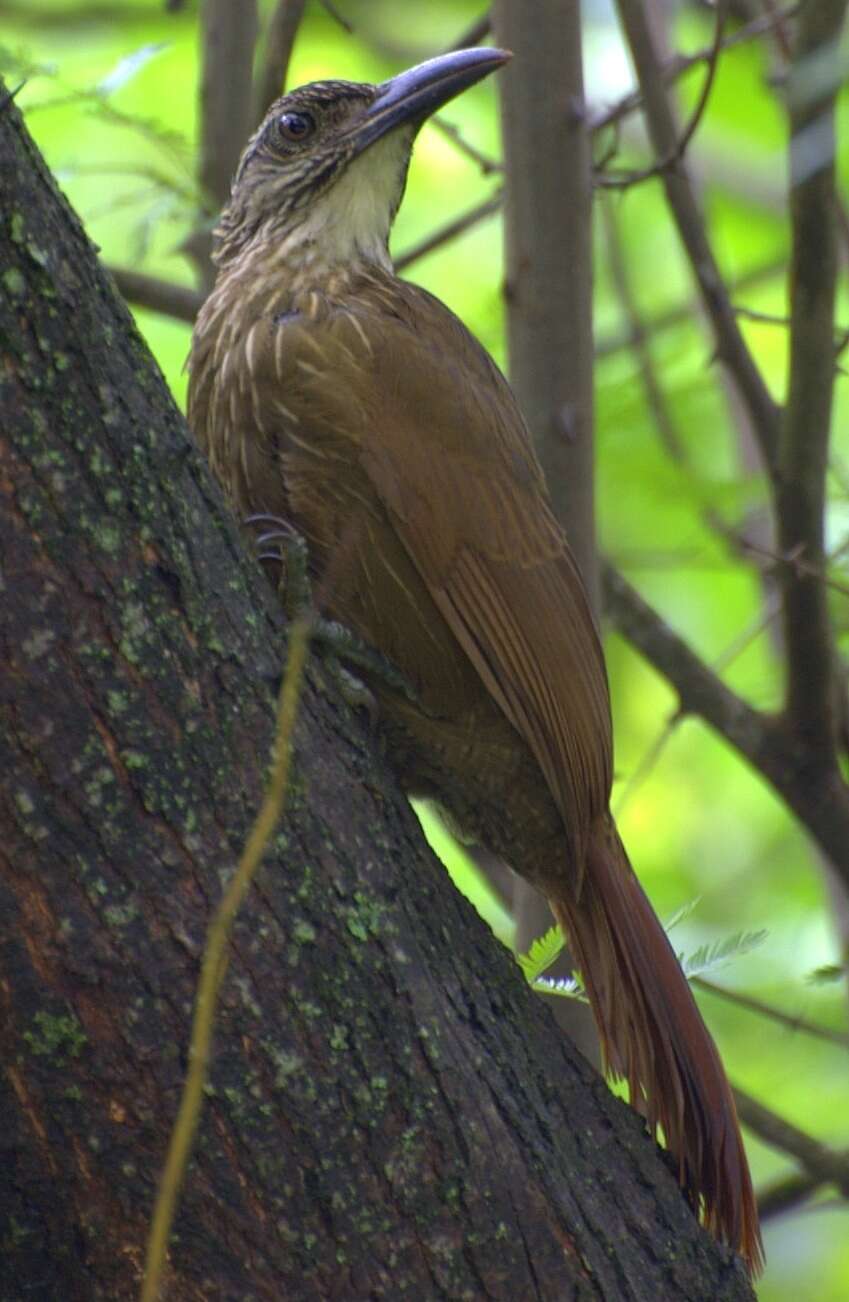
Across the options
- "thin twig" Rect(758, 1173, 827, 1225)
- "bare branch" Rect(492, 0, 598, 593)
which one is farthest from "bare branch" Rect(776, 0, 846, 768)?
"thin twig" Rect(758, 1173, 827, 1225)

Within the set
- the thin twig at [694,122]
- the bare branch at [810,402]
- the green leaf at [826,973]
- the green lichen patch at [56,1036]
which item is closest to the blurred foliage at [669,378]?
the bare branch at [810,402]

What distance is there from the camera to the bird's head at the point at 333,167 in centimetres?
304

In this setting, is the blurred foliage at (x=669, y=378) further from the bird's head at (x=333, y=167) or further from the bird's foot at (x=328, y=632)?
the bird's foot at (x=328, y=632)

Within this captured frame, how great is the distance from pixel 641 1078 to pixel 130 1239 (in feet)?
2.98

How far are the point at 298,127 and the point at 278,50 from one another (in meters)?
0.27

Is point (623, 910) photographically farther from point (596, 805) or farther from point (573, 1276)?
point (573, 1276)

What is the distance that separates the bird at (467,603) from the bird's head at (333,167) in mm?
292

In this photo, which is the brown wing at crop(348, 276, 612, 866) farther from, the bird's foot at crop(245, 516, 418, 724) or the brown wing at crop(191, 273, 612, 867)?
the bird's foot at crop(245, 516, 418, 724)

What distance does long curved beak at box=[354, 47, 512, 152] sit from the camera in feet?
9.49

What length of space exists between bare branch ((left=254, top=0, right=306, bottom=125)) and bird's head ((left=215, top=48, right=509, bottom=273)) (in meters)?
0.14

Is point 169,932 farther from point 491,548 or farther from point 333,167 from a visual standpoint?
point 333,167

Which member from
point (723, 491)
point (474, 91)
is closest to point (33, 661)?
point (723, 491)

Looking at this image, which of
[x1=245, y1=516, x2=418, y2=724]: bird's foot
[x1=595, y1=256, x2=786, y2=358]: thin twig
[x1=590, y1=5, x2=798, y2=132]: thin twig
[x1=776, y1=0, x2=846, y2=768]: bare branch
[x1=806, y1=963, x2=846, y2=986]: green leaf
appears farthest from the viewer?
[x1=595, y1=256, x2=786, y2=358]: thin twig

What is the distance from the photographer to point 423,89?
120 inches
